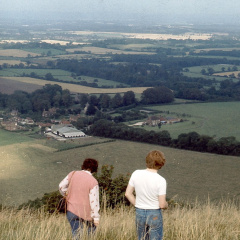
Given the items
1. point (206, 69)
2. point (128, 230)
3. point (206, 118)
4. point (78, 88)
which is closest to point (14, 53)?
point (78, 88)

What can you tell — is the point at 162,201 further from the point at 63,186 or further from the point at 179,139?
the point at 179,139

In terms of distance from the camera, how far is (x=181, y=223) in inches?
238

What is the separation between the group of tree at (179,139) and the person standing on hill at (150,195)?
2257 cm

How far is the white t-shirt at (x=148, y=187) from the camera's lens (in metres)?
4.75

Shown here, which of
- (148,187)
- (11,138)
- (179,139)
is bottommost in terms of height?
(11,138)

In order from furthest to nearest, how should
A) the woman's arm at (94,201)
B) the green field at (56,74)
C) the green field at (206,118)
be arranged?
the green field at (56,74)
the green field at (206,118)
the woman's arm at (94,201)

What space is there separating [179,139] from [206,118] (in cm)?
953

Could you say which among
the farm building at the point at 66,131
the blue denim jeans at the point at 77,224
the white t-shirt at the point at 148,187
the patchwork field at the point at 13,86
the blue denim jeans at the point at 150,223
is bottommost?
the patchwork field at the point at 13,86

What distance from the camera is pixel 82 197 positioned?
16.7ft

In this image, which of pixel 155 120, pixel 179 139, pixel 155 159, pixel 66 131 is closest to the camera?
pixel 155 159

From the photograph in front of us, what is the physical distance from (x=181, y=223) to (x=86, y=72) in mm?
60173

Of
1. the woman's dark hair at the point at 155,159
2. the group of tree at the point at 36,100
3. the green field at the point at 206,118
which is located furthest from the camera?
the group of tree at the point at 36,100

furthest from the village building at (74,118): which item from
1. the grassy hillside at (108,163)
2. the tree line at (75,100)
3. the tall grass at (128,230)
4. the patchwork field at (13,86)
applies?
the tall grass at (128,230)

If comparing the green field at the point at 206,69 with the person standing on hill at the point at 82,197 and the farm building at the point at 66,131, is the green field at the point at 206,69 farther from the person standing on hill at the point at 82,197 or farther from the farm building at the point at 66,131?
the person standing on hill at the point at 82,197
